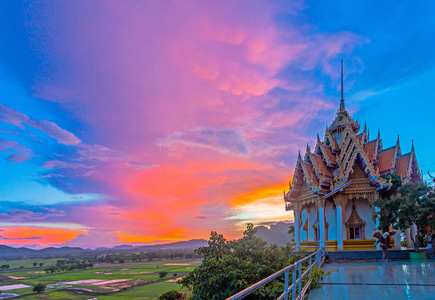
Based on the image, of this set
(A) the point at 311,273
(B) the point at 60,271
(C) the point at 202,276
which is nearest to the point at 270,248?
(A) the point at 311,273

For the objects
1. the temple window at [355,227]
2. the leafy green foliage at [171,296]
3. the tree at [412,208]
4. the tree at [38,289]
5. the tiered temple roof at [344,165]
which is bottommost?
the tree at [38,289]

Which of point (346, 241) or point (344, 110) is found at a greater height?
point (344, 110)

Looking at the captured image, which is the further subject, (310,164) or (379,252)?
(310,164)

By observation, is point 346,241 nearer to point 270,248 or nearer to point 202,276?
point 270,248

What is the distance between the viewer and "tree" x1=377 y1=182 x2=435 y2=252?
15523 mm

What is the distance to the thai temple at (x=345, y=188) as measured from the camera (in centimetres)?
1989

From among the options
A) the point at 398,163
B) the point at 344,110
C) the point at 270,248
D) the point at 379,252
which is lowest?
the point at 379,252

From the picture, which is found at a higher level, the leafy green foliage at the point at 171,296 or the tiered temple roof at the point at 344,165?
the tiered temple roof at the point at 344,165

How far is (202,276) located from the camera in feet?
29.8

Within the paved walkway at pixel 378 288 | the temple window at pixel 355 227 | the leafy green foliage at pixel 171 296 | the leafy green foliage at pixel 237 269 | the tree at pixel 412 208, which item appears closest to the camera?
the paved walkway at pixel 378 288

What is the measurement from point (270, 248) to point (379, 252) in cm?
1092

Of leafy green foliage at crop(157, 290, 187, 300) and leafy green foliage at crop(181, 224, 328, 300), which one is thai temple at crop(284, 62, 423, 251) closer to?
leafy green foliage at crop(157, 290, 187, 300)

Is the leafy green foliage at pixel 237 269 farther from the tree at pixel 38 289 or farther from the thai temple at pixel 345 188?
the tree at pixel 38 289

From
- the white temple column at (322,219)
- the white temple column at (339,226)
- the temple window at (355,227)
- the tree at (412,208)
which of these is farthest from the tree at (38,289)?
the tree at (412,208)
